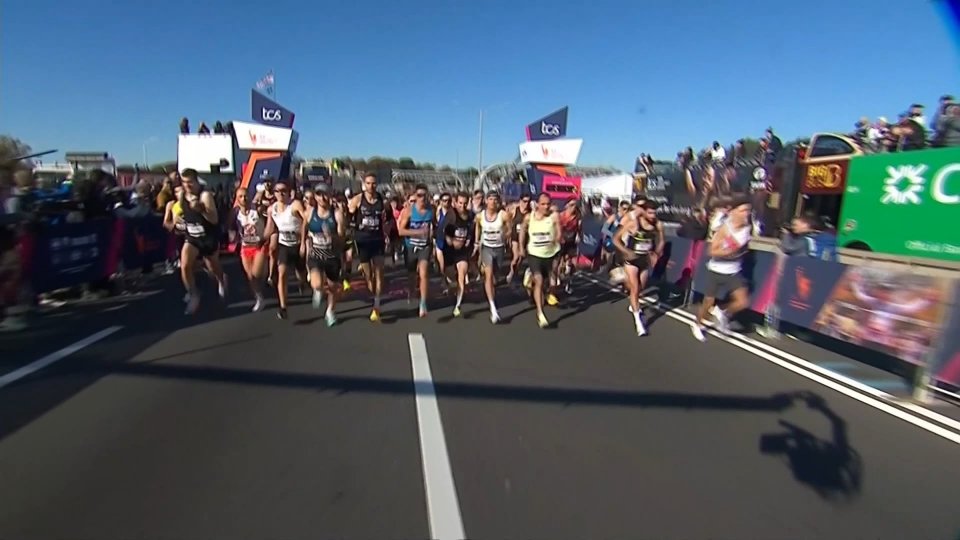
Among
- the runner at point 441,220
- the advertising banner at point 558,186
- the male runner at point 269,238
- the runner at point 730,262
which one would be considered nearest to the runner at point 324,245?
the male runner at point 269,238

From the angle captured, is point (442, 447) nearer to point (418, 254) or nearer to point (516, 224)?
point (418, 254)

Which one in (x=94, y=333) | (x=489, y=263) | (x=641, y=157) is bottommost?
(x=94, y=333)

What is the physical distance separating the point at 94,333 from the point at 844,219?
45.5ft

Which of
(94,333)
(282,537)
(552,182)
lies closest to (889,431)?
(282,537)

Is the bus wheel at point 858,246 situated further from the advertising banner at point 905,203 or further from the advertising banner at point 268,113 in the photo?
the advertising banner at point 268,113

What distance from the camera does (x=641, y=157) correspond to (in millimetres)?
23484

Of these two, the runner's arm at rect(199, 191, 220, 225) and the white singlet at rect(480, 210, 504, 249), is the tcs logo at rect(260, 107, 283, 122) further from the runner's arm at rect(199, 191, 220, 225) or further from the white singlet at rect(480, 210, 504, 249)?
the white singlet at rect(480, 210, 504, 249)

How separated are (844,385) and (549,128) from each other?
18.2 metres

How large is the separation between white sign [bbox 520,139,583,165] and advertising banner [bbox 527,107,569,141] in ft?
0.77

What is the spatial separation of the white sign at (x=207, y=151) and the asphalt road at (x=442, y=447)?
14.1 meters

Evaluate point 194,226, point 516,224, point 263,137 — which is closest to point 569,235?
point 516,224

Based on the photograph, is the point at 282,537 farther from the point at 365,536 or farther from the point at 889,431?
the point at 889,431

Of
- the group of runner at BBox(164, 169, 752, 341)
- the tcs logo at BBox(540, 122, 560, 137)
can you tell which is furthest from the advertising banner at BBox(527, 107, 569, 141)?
the group of runner at BBox(164, 169, 752, 341)

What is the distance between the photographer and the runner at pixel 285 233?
25.5 feet
